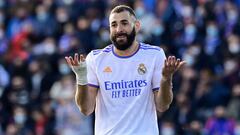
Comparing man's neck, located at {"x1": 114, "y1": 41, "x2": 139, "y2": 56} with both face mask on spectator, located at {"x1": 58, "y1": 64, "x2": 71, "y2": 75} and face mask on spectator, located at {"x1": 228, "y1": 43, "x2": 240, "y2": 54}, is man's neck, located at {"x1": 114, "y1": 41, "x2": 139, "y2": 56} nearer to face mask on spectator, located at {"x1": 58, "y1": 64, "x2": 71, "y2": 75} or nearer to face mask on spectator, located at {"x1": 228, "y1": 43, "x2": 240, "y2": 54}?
face mask on spectator, located at {"x1": 228, "y1": 43, "x2": 240, "y2": 54}

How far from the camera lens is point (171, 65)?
8.94 m

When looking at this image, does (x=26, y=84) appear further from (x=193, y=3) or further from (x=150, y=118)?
(x=150, y=118)

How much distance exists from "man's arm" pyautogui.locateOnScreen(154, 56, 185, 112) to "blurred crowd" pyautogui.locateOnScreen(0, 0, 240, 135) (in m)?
8.68

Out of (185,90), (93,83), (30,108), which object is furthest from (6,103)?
(93,83)

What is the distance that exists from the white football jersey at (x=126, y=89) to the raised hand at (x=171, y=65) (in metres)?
0.42

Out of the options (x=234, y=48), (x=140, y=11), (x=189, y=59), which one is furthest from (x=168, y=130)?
(x=140, y=11)

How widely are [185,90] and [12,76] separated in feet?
13.2

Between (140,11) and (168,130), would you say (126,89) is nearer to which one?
(168,130)

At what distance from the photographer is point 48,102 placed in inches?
789

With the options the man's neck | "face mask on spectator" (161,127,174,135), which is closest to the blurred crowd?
"face mask on spectator" (161,127,174,135)

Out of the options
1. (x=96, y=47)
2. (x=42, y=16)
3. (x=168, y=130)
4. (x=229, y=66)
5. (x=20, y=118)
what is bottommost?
(x=168, y=130)

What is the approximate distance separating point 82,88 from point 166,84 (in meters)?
0.81

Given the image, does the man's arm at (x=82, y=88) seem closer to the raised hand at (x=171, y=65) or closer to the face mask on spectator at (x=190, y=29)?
the raised hand at (x=171, y=65)

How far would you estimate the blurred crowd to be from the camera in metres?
18.9
